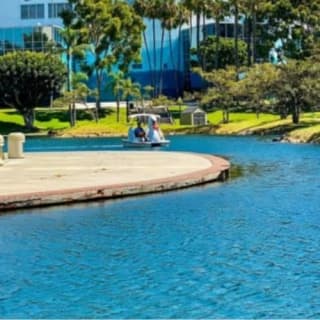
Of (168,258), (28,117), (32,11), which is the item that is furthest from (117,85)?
(168,258)

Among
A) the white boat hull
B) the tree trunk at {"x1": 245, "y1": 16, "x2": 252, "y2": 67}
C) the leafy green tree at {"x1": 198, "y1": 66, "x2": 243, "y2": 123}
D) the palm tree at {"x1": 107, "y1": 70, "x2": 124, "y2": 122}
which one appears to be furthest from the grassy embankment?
the tree trunk at {"x1": 245, "y1": 16, "x2": 252, "y2": 67}

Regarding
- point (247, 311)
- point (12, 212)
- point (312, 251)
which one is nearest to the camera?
point (247, 311)

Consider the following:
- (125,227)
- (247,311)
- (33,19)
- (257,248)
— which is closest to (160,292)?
(247,311)

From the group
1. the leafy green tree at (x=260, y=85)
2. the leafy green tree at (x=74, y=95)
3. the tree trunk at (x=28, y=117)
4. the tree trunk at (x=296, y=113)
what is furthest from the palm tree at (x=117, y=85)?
the tree trunk at (x=296, y=113)

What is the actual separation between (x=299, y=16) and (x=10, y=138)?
67.0m

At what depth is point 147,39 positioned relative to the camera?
450 ft

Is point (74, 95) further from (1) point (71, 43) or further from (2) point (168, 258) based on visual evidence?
(2) point (168, 258)

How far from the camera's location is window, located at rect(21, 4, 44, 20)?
140 m

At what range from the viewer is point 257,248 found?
54.0 ft

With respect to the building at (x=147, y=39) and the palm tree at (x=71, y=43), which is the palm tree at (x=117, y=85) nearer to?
the palm tree at (x=71, y=43)

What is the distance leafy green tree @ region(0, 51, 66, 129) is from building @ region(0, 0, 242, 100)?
2474 centimetres

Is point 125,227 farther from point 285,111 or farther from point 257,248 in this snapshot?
point 285,111

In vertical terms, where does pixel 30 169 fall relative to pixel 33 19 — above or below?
below

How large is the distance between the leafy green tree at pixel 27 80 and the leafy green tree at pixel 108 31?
5.57 meters
